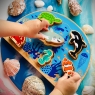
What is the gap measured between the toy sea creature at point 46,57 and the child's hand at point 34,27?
60mm

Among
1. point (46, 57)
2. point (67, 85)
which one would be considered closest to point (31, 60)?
point (46, 57)

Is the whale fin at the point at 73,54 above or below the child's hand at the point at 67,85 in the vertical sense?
above

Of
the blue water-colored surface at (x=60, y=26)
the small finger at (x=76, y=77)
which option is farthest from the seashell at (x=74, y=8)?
the small finger at (x=76, y=77)

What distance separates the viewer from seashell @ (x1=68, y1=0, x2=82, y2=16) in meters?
0.88

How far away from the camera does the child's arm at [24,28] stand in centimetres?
73

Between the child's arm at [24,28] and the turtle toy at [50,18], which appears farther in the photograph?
the turtle toy at [50,18]

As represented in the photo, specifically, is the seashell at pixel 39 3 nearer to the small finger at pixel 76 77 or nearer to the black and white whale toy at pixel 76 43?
the black and white whale toy at pixel 76 43

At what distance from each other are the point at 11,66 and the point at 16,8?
23 cm

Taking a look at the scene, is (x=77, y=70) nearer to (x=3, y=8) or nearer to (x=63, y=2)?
(x=63, y=2)

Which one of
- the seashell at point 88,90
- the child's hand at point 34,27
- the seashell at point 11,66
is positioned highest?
the child's hand at point 34,27

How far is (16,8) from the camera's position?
0.91 metres

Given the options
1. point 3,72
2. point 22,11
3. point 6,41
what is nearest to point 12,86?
point 3,72

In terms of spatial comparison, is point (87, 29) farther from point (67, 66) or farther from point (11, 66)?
point (11, 66)

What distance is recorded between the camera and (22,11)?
3.00 ft
